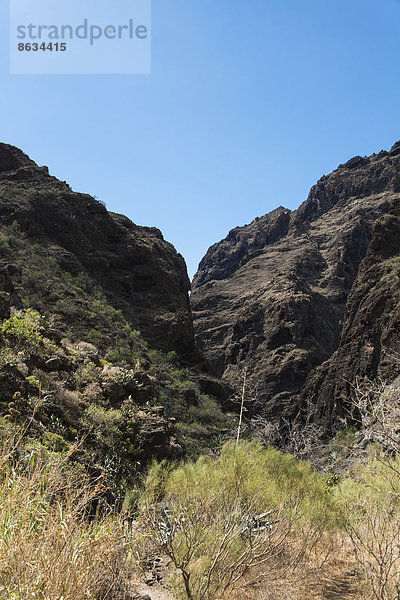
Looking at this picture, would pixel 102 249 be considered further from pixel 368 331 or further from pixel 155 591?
pixel 155 591

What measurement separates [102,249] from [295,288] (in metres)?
45.3

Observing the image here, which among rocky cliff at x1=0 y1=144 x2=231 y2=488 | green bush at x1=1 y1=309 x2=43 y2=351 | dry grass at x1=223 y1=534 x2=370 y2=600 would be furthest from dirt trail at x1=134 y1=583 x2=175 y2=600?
green bush at x1=1 y1=309 x2=43 y2=351

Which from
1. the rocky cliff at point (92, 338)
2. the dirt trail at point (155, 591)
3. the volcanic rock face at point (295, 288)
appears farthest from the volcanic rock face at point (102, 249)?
the dirt trail at point (155, 591)

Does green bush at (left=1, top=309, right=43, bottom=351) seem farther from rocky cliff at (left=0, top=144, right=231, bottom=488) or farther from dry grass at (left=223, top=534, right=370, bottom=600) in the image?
dry grass at (left=223, top=534, right=370, bottom=600)

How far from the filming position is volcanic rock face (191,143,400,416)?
6019 cm

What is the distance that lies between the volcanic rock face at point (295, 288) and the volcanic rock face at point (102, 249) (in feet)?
58.0

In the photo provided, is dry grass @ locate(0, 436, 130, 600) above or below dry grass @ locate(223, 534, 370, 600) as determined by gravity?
above

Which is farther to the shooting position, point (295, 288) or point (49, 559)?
point (295, 288)

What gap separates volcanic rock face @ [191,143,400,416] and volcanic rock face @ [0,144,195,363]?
17.7 meters

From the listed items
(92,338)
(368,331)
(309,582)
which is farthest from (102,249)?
(309,582)

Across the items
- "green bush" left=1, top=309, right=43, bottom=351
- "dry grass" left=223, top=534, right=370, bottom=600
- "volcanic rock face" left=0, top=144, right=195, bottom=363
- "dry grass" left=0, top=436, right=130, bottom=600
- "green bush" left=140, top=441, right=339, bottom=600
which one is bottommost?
"dry grass" left=223, top=534, right=370, bottom=600

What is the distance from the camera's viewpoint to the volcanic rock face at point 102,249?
2895 centimetres

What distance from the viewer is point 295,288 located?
68938 millimetres

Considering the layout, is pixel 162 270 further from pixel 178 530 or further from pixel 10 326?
pixel 178 530
